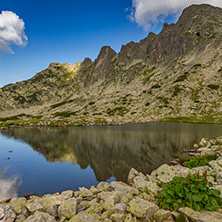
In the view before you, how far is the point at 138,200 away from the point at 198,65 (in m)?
209

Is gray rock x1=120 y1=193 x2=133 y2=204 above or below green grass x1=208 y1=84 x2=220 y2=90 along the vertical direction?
below

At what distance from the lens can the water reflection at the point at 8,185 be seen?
70.8ft

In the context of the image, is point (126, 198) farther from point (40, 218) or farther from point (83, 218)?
point (40, 218)

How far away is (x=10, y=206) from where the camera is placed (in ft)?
42.9

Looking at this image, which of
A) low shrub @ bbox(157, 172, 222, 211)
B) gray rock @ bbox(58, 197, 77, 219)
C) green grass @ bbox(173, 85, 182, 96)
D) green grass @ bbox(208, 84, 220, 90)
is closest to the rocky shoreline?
gray rock @ bbox(58, 197, 77, 219)

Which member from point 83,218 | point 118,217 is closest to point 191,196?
point 118,217

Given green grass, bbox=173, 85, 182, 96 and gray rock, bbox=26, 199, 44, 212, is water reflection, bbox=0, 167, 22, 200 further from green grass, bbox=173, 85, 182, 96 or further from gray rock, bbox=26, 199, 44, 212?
green grass, bbox=173, 85, 182, 96

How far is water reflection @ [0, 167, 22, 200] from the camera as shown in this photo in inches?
850

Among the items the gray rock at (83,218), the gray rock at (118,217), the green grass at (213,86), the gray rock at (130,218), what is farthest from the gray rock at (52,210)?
the green grass at (213,86)

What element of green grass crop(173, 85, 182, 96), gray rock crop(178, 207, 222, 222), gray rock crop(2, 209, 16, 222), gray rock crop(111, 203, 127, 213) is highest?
green grass crop(173, 85, 182, 96)

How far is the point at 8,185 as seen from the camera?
24.9 metres

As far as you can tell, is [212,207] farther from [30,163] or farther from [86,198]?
[30,163]

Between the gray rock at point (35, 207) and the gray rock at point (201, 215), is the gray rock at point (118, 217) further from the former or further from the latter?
the gray rock at point (35, 207)

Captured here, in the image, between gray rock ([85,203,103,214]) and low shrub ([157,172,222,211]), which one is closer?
low shrub ([157,172,222,211])
